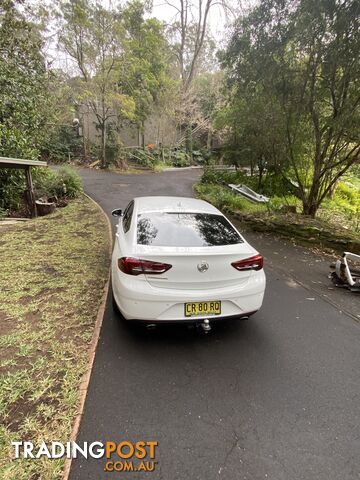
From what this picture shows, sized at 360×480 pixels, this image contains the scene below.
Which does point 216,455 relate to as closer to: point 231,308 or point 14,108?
point 231,308

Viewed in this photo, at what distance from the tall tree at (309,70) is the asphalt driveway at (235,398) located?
498cm

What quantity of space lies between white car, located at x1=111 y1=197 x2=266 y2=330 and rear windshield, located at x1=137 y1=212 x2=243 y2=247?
1 centimetres

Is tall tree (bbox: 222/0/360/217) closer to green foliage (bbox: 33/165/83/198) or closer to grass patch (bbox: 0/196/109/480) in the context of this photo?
A: grass patch (bbox: 0/196/109/480)

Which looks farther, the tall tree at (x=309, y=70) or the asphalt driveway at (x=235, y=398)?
the tall tree at (x=309, y=70)

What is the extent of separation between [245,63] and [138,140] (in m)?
19.1

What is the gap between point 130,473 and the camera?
1.75m

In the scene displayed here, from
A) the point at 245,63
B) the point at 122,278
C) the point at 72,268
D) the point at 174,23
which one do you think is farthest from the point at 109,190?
the point at 174,23

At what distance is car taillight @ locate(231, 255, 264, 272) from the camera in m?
2.80

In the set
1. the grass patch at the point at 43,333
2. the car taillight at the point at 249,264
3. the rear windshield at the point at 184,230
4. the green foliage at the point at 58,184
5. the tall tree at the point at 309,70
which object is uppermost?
the tall tree at the point at 309,70

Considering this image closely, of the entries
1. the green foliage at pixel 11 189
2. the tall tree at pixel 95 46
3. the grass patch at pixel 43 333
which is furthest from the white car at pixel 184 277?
the tall tree at pixel 95 46

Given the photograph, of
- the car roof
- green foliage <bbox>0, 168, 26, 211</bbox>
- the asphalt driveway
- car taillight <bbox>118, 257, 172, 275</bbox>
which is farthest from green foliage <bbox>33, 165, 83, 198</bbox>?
car taillight <bbox>118, 257, 172, 275</bbox>

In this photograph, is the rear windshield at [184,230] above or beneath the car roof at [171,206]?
beneath

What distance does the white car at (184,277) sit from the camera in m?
2.60

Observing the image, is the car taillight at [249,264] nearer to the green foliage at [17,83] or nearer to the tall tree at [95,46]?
the green foliage at [17,83]
